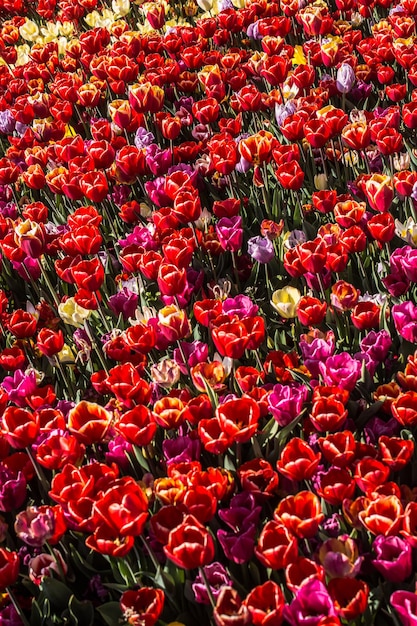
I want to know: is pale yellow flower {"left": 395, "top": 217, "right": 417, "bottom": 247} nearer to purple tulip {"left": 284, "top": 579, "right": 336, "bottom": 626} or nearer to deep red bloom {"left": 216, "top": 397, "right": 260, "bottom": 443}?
deep red bloom {"left": 216, "top": 397, "right": 260, "bottom": 443}

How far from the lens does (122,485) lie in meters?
2.05

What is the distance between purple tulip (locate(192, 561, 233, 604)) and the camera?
2.02 m

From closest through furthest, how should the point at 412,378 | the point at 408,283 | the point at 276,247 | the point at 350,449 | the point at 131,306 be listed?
the point at 350,449 < the point at 412,378 < the point at 408,283 < the point at 131,306 < the point at 276,247

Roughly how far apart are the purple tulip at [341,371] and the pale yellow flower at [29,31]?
5631mm

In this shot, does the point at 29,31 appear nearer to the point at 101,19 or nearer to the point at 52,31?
the point at 52,31

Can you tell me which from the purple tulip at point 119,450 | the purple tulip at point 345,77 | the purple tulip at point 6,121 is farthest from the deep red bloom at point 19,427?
the purple tulip at point 6,121

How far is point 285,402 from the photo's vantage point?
7.70 feet

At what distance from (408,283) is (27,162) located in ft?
7.87

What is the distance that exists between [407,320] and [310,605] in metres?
1.15

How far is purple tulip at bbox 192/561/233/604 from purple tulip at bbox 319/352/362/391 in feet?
2.21

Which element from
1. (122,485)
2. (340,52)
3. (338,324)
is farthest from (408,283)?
(340,52)

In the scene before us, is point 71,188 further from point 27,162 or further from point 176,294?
point 176,294

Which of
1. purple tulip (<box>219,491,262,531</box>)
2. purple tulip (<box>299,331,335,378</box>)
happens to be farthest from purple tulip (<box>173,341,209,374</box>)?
purple tulip (<box>219,491,262,531</box>)

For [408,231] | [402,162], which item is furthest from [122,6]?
[408,231]
